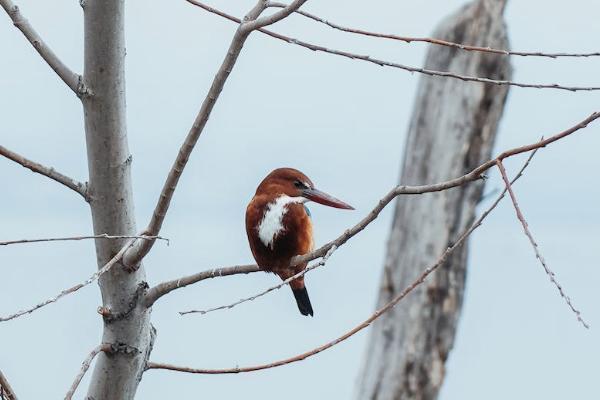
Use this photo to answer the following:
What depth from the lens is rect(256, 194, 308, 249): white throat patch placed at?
97.0 inches

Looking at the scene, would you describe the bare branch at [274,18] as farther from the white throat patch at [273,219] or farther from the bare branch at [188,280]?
the white throat patch at [273,219]

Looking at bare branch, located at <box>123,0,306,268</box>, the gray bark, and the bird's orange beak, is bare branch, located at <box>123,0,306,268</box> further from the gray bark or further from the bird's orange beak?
the gray bark

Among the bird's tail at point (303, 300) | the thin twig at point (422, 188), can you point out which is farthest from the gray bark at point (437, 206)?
the thin twig at point (422, 188)

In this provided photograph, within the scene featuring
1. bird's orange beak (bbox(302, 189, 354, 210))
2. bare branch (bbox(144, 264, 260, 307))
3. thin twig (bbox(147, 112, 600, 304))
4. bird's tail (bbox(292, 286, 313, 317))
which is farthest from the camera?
bird's tail (bbox(292, 286, 313, 317))

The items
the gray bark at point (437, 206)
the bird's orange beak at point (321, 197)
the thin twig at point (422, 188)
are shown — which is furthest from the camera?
the gray bark at point (437, 206)

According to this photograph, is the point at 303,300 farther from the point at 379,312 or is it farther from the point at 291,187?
the point at 379,312

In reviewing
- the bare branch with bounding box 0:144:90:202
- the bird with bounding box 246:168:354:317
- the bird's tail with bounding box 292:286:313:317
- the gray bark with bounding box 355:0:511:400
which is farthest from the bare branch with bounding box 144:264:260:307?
the gray bark with bounding box 355:0:511:400

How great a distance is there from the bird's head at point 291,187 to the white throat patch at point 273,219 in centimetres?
2

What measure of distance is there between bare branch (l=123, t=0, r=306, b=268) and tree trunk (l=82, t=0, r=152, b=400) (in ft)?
0.33

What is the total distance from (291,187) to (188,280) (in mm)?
622

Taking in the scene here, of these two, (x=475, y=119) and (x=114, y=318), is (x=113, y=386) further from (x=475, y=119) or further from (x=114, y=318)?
(x=475, y=119)

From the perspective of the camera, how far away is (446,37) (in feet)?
14.6

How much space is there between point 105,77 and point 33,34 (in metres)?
0.14

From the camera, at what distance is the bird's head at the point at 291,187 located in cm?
253
